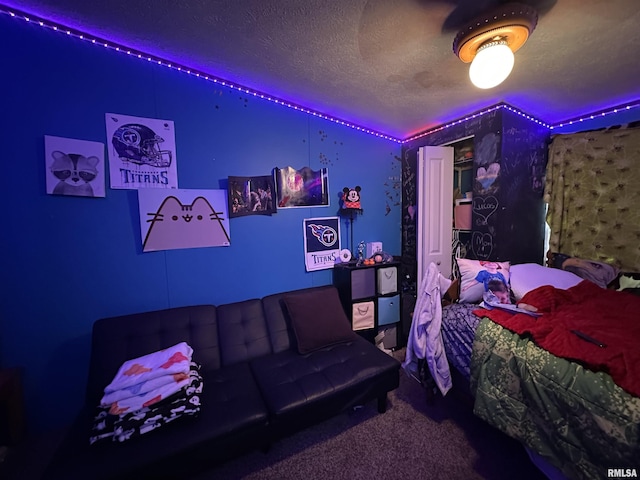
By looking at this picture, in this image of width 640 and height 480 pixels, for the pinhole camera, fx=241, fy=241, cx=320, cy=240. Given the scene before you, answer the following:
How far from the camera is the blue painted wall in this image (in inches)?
57.0

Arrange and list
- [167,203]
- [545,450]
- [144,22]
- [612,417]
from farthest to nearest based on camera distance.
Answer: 1. [167,203]
2. [144,22]
3. [545,450]
4. [612,417]

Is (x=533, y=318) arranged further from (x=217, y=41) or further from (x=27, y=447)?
(x=27, y=447)

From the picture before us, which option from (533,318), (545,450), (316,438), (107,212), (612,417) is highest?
(107,212)

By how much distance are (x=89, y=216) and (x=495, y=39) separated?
2.64m

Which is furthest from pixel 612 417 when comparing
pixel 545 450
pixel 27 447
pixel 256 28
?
pixel 27 447

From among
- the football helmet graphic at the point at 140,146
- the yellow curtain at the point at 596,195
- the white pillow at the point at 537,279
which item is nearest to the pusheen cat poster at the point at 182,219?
the football helmet graphic at the point at 140,146

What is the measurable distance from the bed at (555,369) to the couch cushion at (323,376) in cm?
38

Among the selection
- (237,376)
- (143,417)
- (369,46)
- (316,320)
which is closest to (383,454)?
(316,320)

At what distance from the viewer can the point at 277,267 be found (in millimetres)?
2260

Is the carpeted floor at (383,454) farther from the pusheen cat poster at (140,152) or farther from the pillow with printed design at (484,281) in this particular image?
the pusheen cat poster at (140,152)

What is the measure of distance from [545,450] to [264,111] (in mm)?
2796

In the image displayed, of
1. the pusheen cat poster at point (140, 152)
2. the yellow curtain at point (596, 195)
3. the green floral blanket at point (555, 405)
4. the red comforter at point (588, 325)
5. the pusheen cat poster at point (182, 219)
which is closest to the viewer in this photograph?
the green floral blanket at point (555, 405)

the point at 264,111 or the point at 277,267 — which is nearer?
the point at 264,111

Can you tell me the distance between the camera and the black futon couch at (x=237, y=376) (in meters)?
1.10
